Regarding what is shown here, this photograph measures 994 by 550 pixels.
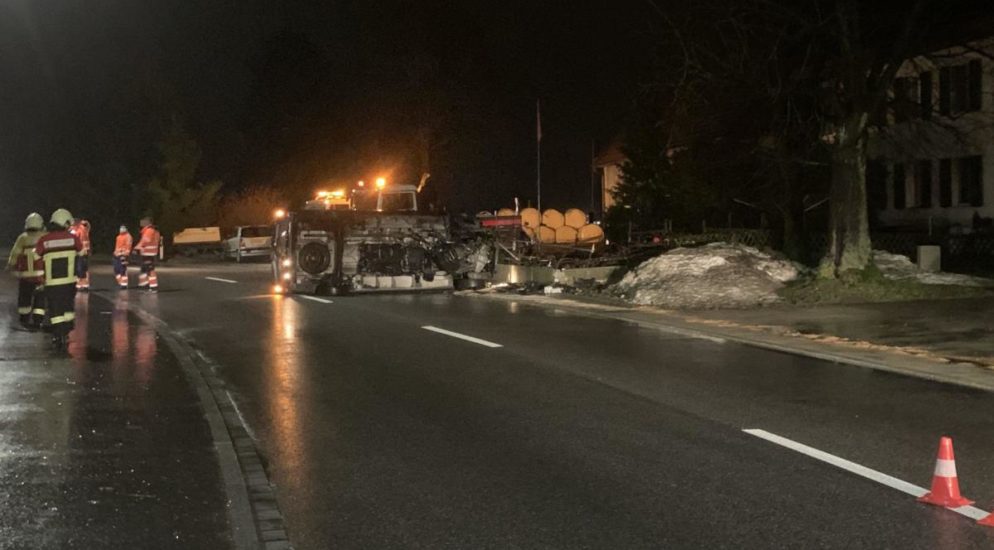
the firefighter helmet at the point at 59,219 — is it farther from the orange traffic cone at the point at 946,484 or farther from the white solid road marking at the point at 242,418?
the orange traffic cone at the point at 946,484

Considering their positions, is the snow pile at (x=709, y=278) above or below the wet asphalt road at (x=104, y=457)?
above

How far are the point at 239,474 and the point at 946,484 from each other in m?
4.70

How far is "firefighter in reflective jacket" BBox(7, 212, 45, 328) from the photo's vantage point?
15.2 meters

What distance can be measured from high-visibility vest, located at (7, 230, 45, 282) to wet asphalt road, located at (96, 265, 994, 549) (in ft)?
8.50

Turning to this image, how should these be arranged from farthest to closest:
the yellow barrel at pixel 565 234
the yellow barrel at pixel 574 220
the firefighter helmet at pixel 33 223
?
the yellow barrel at pixel 574 220 < the yellow barrel at pixel 565 234 < the firefighter helmet at pixel 33 223

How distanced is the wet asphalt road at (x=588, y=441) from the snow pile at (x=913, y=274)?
28.5 feet

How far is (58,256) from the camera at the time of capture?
14.1m

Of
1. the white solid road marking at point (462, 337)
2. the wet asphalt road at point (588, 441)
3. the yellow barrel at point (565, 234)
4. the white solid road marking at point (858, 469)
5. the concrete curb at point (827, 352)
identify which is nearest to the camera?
the wet asphalt road at point (588, 441)

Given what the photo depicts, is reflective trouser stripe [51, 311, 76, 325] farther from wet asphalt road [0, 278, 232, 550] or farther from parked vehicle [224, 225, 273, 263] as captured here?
parked vehicle [224, 225, 273, 263]

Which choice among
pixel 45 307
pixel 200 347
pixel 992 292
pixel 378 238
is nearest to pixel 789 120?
pixel 992 292

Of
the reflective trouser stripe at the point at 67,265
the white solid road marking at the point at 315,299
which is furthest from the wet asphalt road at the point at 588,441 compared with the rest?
the white solid road marking at the point at 315,299

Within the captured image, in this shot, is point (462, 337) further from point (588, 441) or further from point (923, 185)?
point (923, 185)

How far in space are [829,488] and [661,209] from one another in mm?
34791

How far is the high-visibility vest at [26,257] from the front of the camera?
597 inches
